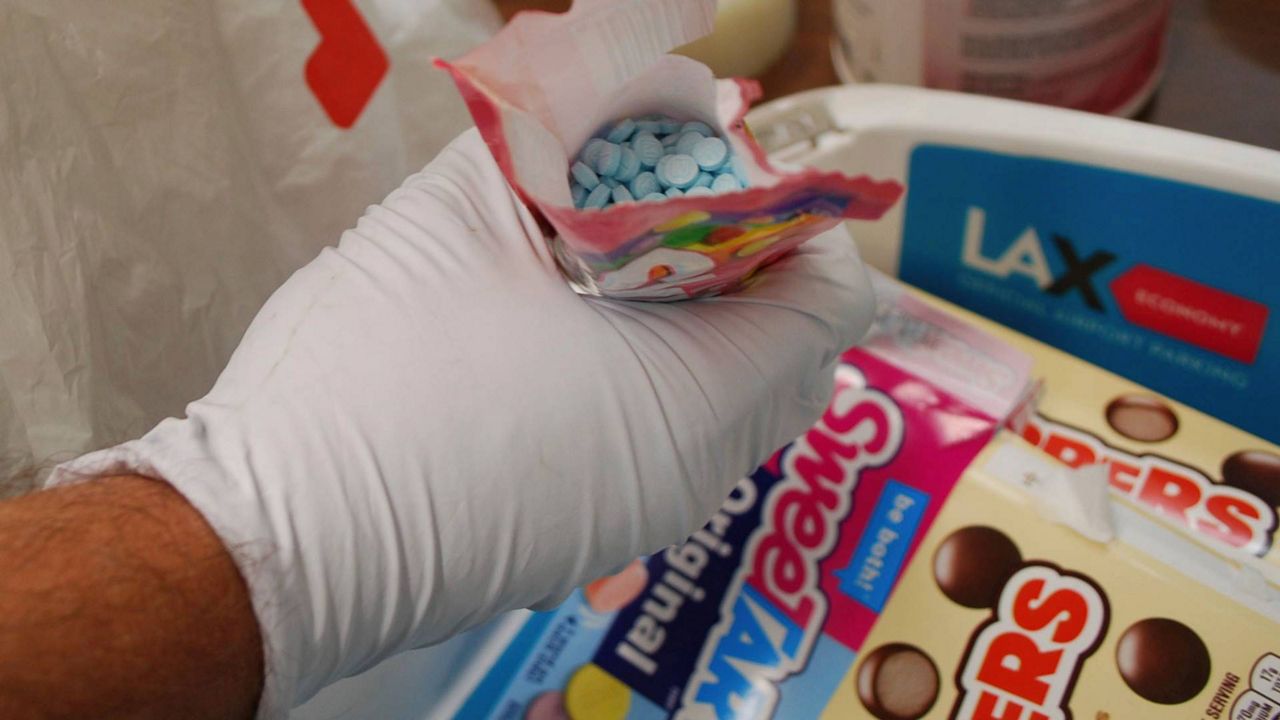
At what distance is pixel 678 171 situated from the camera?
0.41m

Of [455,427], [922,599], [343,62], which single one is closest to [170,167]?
[343,62]

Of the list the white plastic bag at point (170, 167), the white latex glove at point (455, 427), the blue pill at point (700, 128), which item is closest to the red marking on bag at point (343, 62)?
the white plastic bag at point (170, 167)

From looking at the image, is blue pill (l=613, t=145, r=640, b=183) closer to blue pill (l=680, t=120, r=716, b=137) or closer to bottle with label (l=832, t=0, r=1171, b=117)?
blue pill (l=680, t=120, r=716, b=137)

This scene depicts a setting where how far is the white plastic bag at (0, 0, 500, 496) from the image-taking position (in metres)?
0.48

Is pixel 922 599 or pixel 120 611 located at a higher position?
pixel 120 611

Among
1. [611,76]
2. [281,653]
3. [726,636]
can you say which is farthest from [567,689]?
[611,76]

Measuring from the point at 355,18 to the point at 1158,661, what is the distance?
0.55m

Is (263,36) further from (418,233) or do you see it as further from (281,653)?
(281,653)

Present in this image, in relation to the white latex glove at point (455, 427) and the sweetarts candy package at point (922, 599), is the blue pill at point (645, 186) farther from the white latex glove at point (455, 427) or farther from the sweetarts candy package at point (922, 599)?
the sweetarts candy package at point (922, 599)

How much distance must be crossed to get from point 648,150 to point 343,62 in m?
0.28

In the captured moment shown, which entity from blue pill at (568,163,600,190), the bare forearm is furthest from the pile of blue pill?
the bare forearm

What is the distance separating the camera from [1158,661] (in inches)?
21.0

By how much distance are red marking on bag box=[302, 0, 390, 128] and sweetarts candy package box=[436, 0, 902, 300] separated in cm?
24

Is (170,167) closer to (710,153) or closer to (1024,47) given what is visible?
(710,153)
